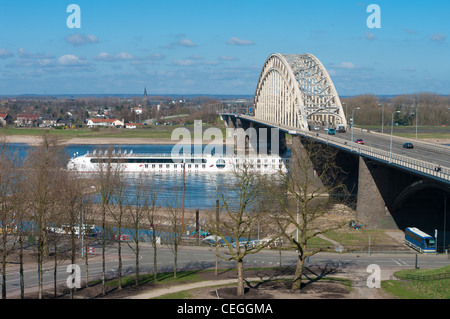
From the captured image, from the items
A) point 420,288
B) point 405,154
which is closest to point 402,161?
point 405,154

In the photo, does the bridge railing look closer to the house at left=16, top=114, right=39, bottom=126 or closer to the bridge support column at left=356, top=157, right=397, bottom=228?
the bridge support column at left=356, top=157, right=397, bottom=228

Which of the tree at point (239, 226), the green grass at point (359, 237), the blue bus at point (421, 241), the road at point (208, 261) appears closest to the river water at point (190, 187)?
the tree at point (239, 226)

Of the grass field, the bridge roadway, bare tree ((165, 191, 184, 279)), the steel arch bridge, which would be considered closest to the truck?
the bridge roadway

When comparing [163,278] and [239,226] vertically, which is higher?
[239,226]

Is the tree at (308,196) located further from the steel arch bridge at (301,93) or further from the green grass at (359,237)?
the steel arch bridge at (301,93)

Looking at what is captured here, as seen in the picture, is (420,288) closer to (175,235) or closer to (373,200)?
(175,235)
